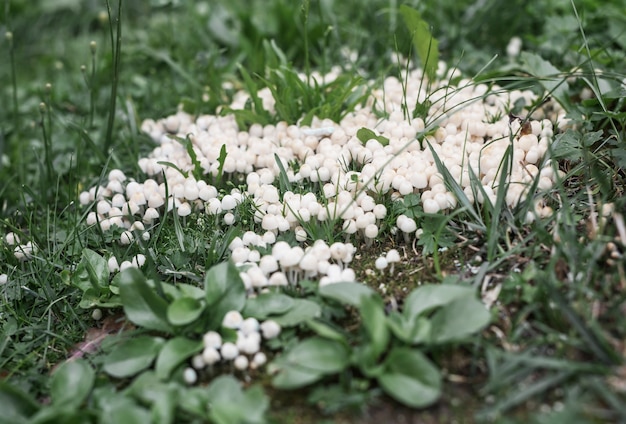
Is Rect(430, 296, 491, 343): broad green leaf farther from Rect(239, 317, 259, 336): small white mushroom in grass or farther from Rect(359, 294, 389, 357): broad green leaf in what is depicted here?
Rect(239, 317, 259, 336): small white mushroom in grass

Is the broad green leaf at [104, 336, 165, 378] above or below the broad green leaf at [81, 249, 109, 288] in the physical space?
below

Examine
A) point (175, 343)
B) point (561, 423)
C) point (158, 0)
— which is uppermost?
point (158, 0)

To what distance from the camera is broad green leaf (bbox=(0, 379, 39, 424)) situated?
1.74m

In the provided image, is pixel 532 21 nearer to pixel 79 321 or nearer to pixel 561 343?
pixel 561 343

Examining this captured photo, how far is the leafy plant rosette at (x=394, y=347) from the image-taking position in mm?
1654

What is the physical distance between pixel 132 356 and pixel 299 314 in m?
0.51

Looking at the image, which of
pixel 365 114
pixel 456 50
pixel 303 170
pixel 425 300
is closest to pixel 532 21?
pixel 456 50

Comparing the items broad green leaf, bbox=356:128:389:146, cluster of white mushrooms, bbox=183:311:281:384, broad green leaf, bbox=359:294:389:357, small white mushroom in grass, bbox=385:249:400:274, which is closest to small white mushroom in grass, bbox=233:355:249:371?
cluster of white mushrooms, bbox=183:311:281:384

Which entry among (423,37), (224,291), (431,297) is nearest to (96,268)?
(224,291)

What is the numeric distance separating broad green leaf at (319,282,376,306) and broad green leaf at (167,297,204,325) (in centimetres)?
38

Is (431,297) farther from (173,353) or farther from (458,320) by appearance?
(173,353)

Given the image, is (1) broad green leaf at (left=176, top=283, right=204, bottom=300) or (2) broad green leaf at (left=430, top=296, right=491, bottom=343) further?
(1) broad green leaf at (left=176, top=283, right=204, bottom=300)

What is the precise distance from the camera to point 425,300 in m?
1.86

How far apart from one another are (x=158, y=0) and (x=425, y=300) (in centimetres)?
235
